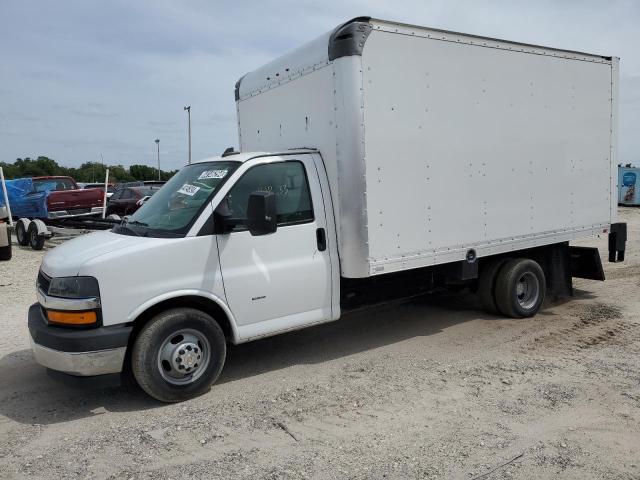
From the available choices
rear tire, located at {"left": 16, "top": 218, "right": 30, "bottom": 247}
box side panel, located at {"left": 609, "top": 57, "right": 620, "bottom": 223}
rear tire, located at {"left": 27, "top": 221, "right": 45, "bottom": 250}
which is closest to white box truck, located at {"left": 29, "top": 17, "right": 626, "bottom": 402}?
box side panel, located at {"left": 609, "top": 57, "right": 620, "bottom": 223}

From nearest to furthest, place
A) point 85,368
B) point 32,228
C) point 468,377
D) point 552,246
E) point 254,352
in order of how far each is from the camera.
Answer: point 85,368
point 468,377
point 254,352
point 552,246
point 32,228

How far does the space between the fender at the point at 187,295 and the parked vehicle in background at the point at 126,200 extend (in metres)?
14.5

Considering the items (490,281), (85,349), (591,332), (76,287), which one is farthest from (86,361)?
(591,332)

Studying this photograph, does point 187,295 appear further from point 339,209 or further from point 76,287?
point 339,209

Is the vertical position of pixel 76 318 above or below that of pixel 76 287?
below

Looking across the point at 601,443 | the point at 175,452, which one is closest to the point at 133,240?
the point at 175,452

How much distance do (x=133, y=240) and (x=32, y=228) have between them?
1179 centimetres

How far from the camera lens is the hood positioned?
4.26 metres

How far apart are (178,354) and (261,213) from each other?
4.41 ft

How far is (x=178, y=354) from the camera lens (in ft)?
14.7

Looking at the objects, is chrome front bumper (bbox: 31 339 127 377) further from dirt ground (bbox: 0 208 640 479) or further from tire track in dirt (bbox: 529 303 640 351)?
tire track in dirt (bbox: 529 303 640 351)

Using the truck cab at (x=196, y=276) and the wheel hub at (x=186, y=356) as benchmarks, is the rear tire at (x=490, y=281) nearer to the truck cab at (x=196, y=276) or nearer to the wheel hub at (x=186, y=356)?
the truck cab at (x=196, y=276)

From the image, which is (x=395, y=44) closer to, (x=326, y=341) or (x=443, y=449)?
(x=326, y=341)

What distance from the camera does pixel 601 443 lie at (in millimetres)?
3658
